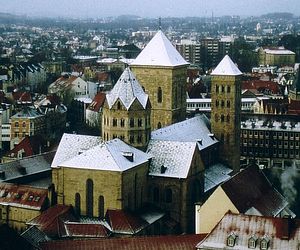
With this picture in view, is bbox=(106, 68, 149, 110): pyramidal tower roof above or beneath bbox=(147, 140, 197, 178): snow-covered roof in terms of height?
above

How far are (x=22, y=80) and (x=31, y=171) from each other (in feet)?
297

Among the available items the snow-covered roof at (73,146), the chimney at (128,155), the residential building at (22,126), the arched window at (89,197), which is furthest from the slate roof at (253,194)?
the residential building at (22,126)

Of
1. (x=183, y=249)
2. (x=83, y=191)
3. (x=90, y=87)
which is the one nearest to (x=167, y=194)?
(x=83, y=191)

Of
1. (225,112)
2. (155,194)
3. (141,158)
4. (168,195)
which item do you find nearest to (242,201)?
(168,195)

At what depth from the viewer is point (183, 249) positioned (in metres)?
48.4

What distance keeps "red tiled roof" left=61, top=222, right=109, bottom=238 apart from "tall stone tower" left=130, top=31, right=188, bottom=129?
65.2 feet

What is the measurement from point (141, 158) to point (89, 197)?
4964 mm

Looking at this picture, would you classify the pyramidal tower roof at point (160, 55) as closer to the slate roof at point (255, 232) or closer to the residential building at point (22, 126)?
the slate roof at point (255, 232)

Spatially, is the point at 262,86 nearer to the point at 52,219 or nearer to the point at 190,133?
the point at 190,133

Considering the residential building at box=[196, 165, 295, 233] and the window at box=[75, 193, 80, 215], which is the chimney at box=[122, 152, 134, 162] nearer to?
the window at box=[75, 193, 80, 215]

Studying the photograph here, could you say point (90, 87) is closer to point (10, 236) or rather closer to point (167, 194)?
point (167, 194)

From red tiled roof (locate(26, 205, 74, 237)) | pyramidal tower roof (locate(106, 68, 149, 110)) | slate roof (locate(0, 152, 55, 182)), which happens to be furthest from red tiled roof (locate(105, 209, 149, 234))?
slate roof (locate(0, 152, 55, 182))

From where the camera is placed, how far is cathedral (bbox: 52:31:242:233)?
5716cm

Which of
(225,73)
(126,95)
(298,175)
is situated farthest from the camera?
(298,175)
